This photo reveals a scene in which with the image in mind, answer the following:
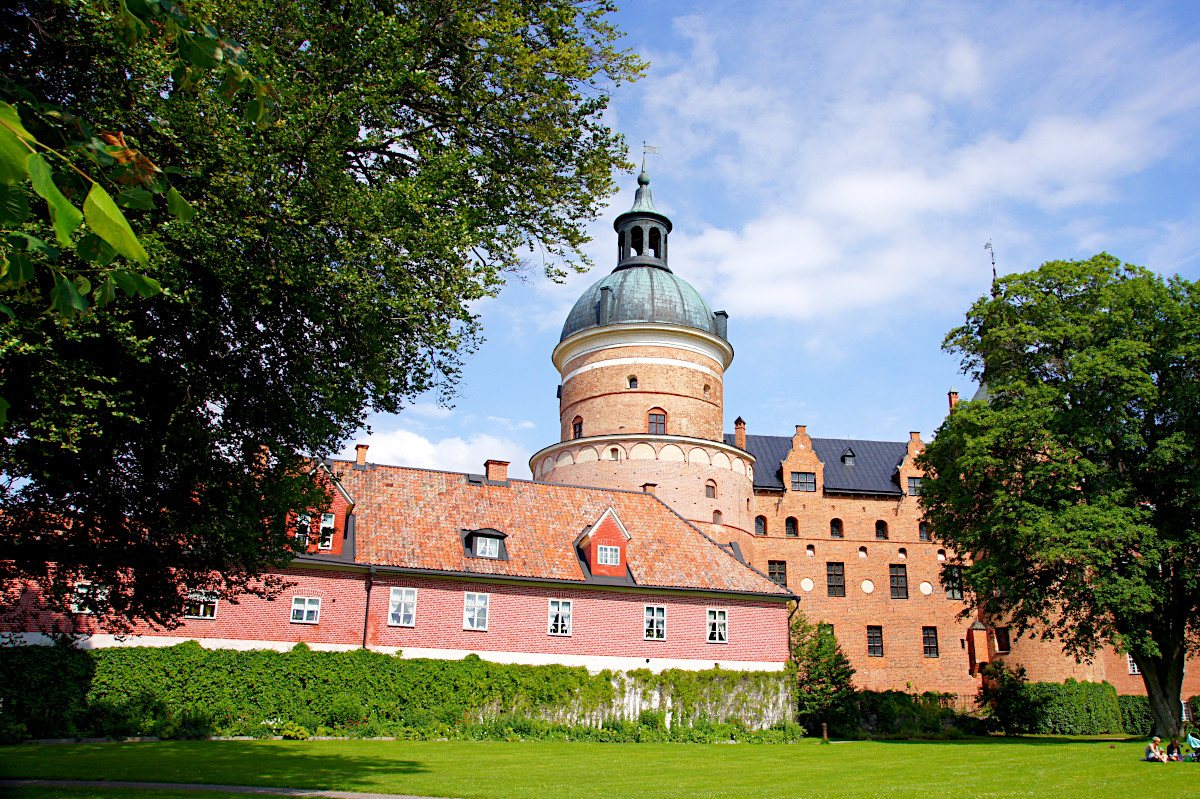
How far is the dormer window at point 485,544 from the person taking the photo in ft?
92.2

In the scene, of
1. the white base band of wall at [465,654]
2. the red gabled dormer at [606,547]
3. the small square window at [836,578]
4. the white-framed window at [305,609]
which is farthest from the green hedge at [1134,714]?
the white-framed window at [305,609]

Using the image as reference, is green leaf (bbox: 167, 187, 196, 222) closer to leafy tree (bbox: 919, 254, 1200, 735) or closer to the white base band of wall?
the white base band of wall

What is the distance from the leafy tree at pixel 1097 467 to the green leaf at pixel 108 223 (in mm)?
25986

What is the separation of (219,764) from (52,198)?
15882 millimetres

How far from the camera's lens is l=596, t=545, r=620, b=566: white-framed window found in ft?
96.1

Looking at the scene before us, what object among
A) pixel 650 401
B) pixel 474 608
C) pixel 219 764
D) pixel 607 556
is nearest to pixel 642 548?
pixel 607 556

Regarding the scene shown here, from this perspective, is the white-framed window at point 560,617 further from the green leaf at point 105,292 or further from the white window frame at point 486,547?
the green leaf at point 105,292

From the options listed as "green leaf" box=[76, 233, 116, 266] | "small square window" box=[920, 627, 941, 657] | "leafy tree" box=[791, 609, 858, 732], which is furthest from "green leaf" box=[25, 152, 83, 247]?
"small square window" box=[920, 627, 941, 657]

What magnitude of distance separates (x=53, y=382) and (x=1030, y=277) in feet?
91.2

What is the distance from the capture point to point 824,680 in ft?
114

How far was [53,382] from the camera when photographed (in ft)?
31.0

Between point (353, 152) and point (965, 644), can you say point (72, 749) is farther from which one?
point (965, 644)

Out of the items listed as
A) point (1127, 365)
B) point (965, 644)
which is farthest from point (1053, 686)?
point (1127, 365)

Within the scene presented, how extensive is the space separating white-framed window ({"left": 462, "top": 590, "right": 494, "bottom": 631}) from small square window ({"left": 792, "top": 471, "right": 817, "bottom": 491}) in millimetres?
23160
